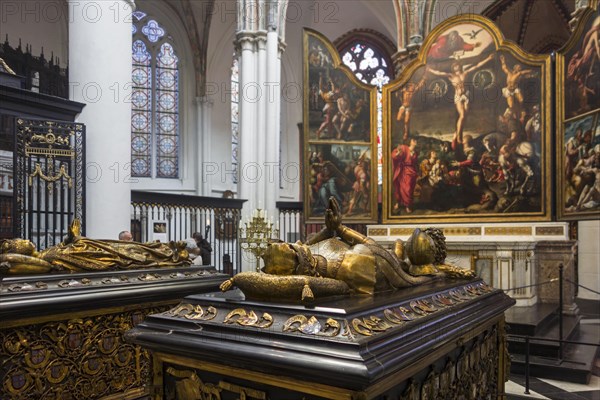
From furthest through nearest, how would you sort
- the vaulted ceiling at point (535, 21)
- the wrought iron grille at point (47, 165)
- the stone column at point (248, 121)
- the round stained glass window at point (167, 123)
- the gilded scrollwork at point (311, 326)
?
1. the round stained glass window at point (167, 123)
2. the vaulted ceiling at point (535, 21)
3. the stone column at point (248, 121)
4. the wrought iron grille at point (47, 165)
5. the gilded scrollwork at point (311, 326)

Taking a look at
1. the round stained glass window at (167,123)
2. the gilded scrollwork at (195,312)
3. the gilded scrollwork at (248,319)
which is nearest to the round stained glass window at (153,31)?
the round stained glass window at (167,123)

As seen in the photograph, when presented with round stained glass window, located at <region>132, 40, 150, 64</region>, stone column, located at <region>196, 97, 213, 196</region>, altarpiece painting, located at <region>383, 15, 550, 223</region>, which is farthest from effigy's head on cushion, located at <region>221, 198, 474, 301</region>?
round stained glass window, located at <region>132, 40, 150, 64</region>

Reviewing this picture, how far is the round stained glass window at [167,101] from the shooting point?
55.9 feet

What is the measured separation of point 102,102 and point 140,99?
34.1 ft

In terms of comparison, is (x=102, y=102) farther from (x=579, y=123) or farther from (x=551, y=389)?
(x=579, y=123)

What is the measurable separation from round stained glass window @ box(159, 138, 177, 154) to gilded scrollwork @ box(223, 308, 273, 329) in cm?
1590

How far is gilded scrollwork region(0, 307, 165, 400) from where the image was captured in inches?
108

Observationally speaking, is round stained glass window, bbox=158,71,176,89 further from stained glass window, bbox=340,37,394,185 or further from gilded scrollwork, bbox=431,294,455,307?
gilded scrollwork, bbox=431,294,455,307

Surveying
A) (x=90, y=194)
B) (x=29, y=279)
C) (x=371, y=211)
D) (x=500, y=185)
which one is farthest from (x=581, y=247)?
(x=29, y=279)

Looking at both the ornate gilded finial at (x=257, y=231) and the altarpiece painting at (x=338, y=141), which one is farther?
the ornate gilded finial at (x=257, y=231)

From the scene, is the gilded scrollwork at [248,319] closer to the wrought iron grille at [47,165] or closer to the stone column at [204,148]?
the wrought iron grille at [47,165]

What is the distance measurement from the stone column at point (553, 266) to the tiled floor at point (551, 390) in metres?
3.62

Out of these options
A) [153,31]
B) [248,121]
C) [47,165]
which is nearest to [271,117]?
[248,121]

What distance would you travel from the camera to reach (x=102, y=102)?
22.1 feet
